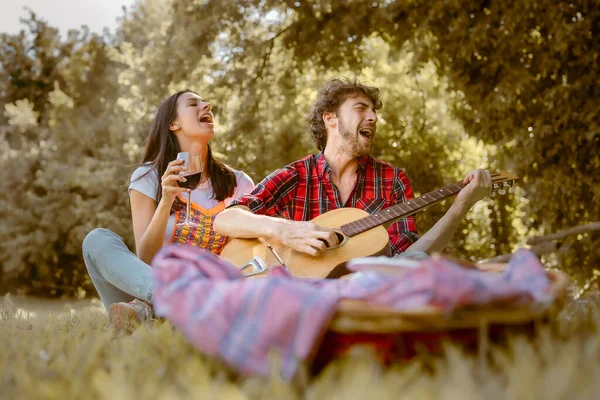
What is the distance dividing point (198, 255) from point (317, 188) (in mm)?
1854

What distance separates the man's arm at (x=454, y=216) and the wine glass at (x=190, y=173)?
3.73ft

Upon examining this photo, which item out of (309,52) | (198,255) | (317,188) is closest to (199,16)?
(309,52)

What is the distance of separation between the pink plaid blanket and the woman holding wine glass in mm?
1428

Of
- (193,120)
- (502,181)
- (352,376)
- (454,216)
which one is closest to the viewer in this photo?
(352,376)

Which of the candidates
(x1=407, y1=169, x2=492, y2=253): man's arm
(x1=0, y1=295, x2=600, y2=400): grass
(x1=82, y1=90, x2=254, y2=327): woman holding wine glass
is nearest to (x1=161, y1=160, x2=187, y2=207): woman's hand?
(x1=82, y1=90, x2=254, y2=327): woman holding wine glass

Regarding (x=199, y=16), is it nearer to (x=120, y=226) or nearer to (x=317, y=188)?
(x=317, y=188)

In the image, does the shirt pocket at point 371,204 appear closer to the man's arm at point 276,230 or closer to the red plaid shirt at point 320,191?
the red plaid shirt at point 320,191

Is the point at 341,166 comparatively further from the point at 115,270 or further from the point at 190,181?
the point at 115,270

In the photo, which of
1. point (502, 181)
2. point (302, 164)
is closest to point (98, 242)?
point (302, 164)

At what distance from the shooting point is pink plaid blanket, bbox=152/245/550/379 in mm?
1311

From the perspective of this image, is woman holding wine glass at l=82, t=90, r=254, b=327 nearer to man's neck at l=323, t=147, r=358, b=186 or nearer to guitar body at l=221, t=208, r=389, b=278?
guitar body at l=221, t=208, r=389, b=278

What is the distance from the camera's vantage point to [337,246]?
9.50 ft

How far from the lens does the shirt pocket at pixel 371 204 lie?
338cm

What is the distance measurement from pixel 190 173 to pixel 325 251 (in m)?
0.82
